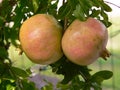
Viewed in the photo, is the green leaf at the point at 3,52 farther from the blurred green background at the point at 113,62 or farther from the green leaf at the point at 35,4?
the blurred green background at the point at 113,62

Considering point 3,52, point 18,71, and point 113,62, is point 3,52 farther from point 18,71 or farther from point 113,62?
point 113,62

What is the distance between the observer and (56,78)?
4.65m

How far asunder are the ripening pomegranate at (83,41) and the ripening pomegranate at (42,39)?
0.9 inches

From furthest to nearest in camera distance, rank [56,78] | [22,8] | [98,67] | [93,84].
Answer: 1. [56,78]
2. [98,67]
3. [93,84]
4. [22,8]

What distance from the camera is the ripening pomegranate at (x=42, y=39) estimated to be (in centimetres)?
83

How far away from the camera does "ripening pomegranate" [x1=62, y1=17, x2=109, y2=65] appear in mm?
805

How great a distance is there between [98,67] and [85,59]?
11.3 ft

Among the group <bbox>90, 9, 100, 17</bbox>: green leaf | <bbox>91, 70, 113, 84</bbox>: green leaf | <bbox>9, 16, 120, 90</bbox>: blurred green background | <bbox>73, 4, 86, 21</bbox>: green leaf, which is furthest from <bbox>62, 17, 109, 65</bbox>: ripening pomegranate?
<bbox>9, 16, 120, 90</bbox>: blurred green background

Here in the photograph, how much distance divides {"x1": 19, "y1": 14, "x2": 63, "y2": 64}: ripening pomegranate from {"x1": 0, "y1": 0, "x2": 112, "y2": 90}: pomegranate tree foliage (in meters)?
0.05

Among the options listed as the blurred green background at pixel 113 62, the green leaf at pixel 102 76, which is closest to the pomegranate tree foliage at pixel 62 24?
the green leaf at pixel 102 76

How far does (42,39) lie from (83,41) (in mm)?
96

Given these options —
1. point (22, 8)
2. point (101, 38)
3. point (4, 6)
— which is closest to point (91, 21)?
point (101, 38)

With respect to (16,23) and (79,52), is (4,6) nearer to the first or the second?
(16,23)

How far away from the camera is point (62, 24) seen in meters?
0.91
